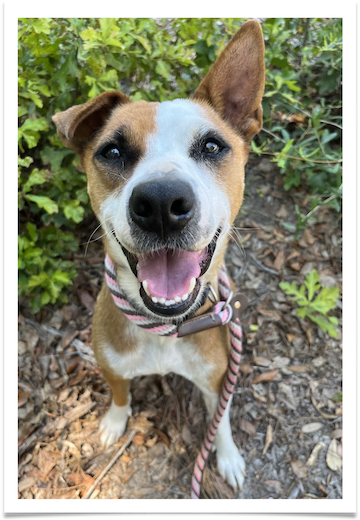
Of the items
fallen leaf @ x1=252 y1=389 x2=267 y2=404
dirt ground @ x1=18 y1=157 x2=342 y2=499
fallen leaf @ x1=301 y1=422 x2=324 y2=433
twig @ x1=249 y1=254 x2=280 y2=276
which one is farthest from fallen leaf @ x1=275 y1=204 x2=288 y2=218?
fallen leaf @ x1=301 y1=422 x2=324 y2=433

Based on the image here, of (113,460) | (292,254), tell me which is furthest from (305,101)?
(113,460)

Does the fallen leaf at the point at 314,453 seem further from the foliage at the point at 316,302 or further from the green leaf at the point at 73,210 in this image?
the green leaf at the point at 73,210

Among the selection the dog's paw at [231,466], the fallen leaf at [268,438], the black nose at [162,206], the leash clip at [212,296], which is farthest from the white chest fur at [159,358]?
the fallen leaf at [268,438]

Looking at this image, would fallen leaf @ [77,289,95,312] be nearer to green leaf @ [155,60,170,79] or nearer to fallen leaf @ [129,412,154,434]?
fallen leaf @ [129,412,154,434]

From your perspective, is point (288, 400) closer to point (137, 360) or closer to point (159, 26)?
point (137, 360)

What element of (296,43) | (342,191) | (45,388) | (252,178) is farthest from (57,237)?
(296,43)

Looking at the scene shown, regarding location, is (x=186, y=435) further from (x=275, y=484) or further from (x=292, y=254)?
(x=292, y=254)
